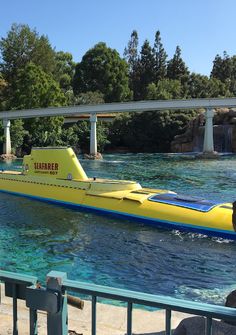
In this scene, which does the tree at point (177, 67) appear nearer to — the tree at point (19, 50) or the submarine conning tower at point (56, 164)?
the tree at point (19, 50)

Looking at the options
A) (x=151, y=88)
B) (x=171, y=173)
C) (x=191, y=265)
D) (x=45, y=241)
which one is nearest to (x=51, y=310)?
(x=191, y=265)

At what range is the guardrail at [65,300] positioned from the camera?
3.59 meters

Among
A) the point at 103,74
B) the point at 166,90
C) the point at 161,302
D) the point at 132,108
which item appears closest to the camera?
the point at 161,302

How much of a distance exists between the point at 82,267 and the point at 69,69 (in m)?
108

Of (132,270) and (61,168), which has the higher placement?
(61,168)

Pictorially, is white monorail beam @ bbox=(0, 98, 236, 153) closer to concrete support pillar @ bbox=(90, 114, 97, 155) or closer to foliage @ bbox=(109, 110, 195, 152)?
concrete support pillar @ bbox=(90, 114, 97, 155)

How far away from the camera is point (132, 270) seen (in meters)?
12.9

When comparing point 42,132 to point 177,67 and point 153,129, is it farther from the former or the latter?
point 177,67

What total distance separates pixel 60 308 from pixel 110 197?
1729 cm

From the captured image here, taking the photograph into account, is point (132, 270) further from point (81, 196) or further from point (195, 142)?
point (195, 142)

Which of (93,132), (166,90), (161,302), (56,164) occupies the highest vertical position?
(166,90)

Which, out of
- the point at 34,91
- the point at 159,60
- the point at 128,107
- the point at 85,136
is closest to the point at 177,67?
the point at 159,60

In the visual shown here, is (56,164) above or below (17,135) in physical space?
below

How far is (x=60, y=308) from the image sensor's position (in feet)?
13.4
